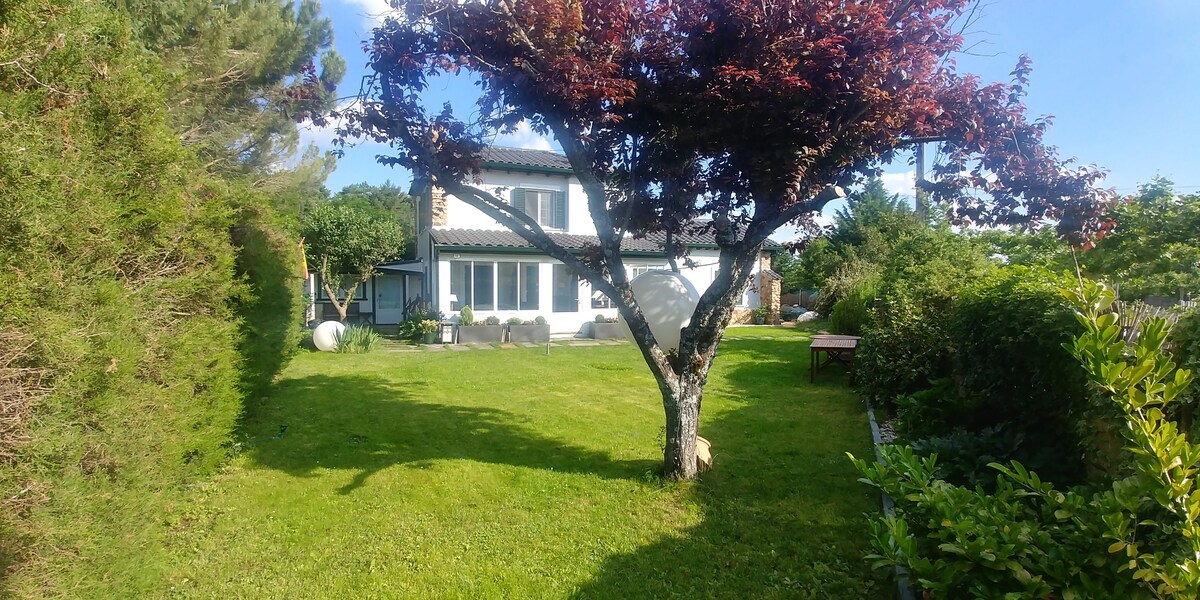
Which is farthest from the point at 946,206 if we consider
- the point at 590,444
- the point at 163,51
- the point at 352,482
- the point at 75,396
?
the point at 163,51

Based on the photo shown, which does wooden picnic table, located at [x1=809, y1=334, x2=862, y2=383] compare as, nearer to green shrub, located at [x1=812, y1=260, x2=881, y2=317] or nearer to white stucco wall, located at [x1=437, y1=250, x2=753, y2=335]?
white stucco wall, located at [x1=437, y1=250, x2=753, y2=335]

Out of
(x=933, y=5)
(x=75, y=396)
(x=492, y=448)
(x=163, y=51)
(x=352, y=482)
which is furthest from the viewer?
(x=163, y=51)

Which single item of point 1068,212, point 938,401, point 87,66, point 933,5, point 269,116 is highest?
point 269,116

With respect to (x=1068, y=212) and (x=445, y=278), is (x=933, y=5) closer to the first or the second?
(x=1068, y=212)

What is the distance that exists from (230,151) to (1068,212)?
1500 cm

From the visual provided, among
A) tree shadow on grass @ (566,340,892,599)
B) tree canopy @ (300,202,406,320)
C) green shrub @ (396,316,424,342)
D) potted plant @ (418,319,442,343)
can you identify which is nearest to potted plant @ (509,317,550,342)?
potted plant @ (418,319,442,343)

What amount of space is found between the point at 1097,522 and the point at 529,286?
18.1 meters

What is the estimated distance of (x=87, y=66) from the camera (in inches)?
138

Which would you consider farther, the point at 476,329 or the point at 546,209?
the point at 546,209

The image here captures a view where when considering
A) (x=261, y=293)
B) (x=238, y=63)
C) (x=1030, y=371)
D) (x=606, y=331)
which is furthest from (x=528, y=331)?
(x=1030, y=371)

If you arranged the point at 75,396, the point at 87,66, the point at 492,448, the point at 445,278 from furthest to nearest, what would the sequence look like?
the point at 445,278 < the point at 492,448 < the point at 87,66 < the point at 75,396

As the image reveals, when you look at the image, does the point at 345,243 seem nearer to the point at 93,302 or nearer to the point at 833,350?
the point at 833,350

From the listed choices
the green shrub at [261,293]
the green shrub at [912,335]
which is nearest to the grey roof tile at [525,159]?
the green shrub at [261,293]

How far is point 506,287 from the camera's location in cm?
1950
